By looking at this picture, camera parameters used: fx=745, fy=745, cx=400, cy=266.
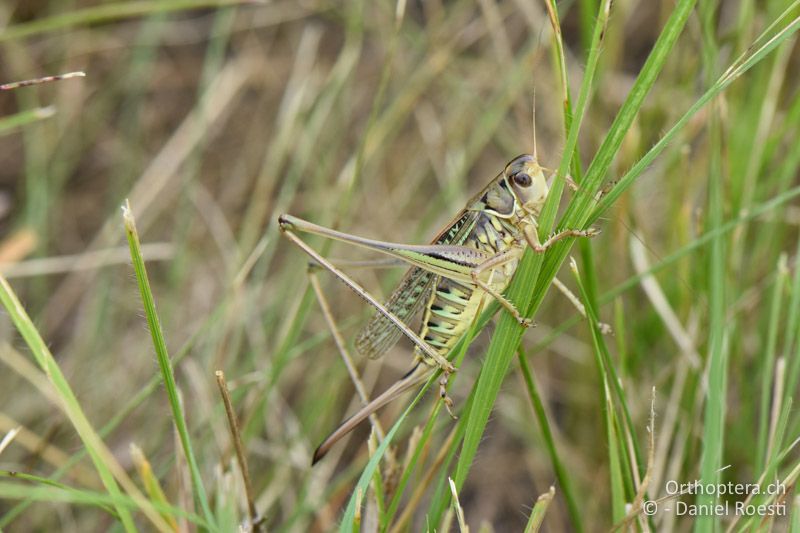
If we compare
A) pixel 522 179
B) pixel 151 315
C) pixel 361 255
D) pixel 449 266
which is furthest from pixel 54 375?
pixel 361 255

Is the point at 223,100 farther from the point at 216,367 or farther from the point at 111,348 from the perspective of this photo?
the point at 216,367

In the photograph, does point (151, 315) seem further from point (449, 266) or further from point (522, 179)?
point (522, 179)

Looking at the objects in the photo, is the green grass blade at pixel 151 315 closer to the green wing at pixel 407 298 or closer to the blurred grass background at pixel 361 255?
the blurred grass background at pixel 361 255

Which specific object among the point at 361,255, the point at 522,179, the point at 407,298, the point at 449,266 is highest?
the point at 522,179

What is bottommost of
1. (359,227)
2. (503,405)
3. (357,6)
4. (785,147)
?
(503,405)

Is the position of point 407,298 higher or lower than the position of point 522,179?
lower

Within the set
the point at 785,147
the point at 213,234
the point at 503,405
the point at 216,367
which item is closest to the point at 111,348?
the point at 213,234
